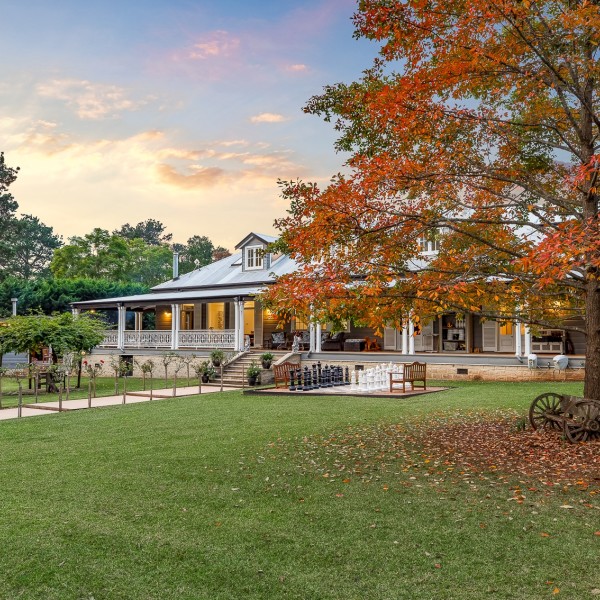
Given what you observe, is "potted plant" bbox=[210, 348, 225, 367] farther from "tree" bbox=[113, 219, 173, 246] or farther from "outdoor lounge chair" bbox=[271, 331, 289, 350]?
"tree" bbox=[113, 219, 173, 246]

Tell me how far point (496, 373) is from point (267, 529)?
675 inches

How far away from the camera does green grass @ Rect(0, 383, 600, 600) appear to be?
165 inches

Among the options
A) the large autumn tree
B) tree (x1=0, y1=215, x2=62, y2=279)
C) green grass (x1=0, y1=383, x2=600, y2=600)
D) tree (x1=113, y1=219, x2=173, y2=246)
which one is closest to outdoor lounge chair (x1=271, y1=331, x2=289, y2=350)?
the large autumn tree

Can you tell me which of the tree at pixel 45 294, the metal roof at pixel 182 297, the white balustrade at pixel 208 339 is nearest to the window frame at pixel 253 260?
the metal roof at pixel 182 297

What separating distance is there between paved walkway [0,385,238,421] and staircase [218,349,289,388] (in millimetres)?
1399

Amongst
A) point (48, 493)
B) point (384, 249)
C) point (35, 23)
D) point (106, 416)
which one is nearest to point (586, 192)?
point (384, 249)

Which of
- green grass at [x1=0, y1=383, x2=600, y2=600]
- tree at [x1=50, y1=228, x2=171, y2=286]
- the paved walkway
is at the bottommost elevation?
the paved walkway

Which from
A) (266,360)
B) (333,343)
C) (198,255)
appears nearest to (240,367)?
(266,360)

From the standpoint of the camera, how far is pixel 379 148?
10.7 meters

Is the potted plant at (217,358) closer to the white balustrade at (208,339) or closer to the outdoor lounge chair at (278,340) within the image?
the white balustrade at (208,339)

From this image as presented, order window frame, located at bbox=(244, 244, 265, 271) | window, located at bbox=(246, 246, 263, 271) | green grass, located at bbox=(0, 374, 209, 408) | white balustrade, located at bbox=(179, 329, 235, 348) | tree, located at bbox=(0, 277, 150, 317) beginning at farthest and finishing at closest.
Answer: tree, located at bbox=(0, 277, 150, 317)
window, located at bbox=(246, 246, 263, 271)
window frame, located at bbox=(244, 244, 265, 271)
white balustrade, located at bbox=(179, 329, 235, 348)
green grass, located at bbox=(0, 374, 209, 408)

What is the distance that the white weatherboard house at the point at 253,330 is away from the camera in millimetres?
24141

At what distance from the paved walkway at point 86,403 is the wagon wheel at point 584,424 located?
12.1 meters

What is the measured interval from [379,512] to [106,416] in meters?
9.58
